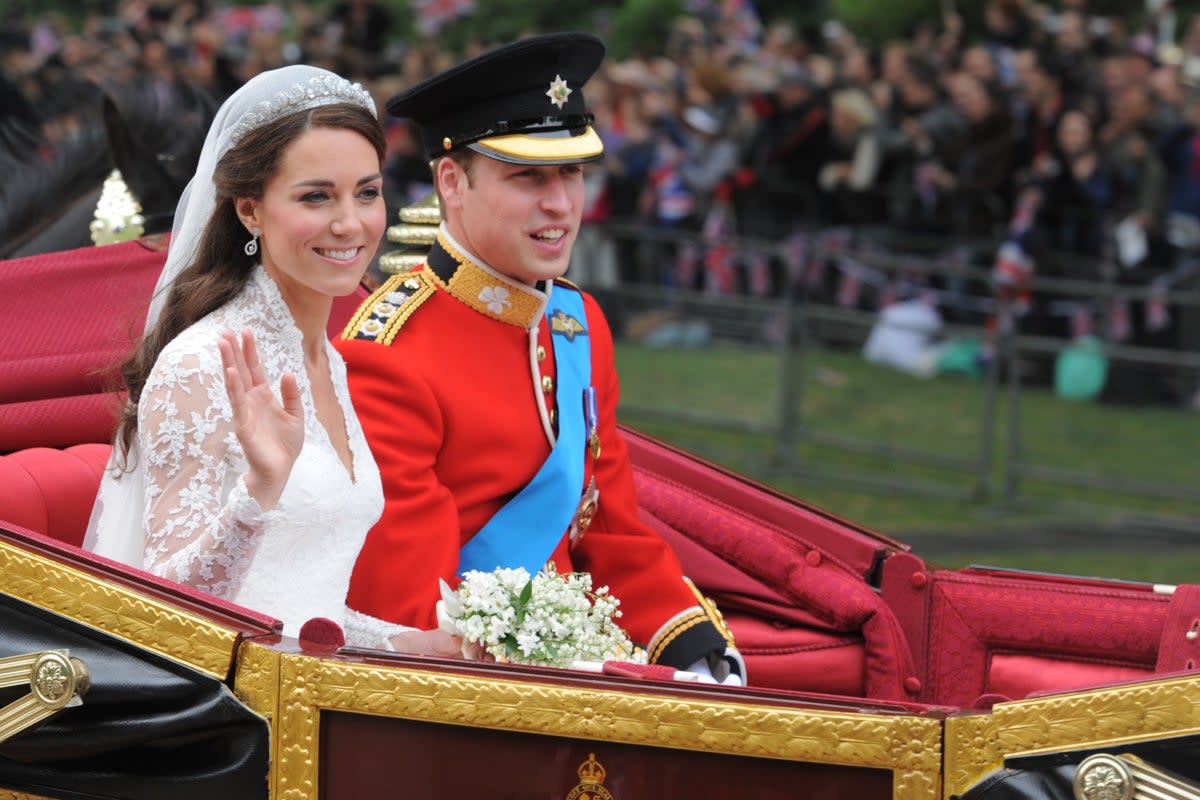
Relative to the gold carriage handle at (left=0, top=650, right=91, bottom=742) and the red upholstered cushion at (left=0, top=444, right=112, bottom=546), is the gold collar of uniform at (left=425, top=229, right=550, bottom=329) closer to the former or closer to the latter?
the red upholstered cushion at (left=0, top=444, right=112, bottom=546)

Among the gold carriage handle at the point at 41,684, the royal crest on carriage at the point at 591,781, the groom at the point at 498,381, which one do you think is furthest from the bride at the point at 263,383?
the royal crest on carriage at the point at 591,781

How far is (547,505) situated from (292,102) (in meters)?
0.86

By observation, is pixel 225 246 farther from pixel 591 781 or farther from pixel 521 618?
pixel 591 781

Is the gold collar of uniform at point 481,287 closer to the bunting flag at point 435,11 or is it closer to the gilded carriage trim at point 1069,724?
the gilded carriage trim at point 1069,724

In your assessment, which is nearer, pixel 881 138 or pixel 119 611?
pixel 119 611

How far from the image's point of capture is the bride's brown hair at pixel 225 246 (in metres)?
2.78

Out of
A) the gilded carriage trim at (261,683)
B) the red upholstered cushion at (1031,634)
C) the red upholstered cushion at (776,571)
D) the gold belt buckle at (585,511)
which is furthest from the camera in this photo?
the red upholstered cushion at (776,571)

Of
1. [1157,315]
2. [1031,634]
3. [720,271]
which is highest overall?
[720,271]

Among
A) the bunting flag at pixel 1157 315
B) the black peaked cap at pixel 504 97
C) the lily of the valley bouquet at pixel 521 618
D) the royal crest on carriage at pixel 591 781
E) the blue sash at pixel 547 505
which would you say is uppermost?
the bunting flag at pixel 1157 315

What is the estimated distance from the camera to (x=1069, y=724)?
2281mm

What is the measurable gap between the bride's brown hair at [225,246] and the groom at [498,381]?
285mm

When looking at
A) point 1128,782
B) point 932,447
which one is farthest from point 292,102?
point 932,447

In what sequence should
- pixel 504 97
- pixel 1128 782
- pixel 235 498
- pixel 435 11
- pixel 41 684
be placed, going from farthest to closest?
pixel 435 11
pixel 504 97
pixel 235 498
pixel 41 684
pixel 1128 782

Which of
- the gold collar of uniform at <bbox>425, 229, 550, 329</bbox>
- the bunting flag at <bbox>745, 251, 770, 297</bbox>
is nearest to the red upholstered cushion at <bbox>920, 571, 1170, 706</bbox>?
the gold collar of uniform at <bbox>425, 229, 550, 329</bbox>
